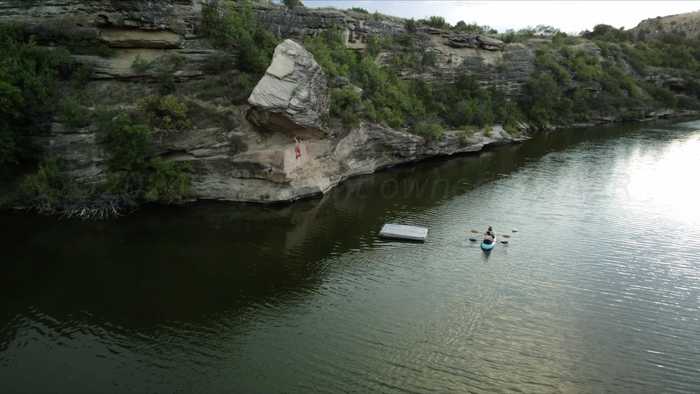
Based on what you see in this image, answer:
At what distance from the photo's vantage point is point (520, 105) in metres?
60.8

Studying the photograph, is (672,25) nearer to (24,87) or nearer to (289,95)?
(289,95)

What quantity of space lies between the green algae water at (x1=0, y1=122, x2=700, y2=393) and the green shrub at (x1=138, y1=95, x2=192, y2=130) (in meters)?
5.53

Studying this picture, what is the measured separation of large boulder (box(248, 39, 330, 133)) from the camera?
29656mm

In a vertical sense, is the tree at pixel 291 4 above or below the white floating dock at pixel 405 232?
above

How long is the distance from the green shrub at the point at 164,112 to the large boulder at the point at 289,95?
445cm

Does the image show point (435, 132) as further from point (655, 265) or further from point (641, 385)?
point (641, 385)

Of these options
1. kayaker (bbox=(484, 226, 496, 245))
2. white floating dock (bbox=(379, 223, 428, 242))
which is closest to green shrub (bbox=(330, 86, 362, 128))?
white floating dock (bbox=(379, 223, 428, 242))

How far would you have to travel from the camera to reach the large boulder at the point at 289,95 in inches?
1168

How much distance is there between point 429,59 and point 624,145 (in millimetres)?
23915

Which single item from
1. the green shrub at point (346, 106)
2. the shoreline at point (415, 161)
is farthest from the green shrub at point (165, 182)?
the green shrub at point (346, 106)

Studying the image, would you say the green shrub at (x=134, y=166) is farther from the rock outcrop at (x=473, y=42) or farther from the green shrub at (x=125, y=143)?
the rock outcrop at (x=473, y=42)

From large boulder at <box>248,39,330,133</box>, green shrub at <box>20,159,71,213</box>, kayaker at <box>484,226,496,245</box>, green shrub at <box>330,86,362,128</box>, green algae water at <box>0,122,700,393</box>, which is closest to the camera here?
green algae water at <box>0,122,700,393</box>

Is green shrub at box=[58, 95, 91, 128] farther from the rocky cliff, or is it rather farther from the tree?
the tree

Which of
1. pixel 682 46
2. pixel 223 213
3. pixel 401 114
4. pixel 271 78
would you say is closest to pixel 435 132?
pixel 401 114
